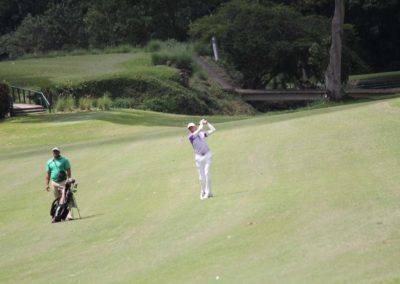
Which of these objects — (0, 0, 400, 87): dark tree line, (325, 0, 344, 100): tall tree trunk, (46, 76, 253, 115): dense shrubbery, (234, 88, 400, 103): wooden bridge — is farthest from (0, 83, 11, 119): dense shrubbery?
(0, 0, 400, 87): dark tree line

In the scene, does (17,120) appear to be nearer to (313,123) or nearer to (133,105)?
(133,105)

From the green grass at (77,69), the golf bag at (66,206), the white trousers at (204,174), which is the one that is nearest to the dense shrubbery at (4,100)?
the green grass at (77,69)

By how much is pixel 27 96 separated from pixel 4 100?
7.24 meters

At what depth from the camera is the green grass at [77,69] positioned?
56219 millimetres

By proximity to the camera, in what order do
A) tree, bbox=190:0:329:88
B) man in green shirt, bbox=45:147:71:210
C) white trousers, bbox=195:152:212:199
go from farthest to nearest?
tree, bbox=190:0:329:88, man in green shirt, bbox=45:147:71:210, white trousers, bbox=195:152:212:199

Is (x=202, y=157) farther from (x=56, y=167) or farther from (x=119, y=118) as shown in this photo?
(x=119, y=118)

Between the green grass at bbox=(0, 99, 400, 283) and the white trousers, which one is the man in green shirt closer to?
the green grass at bbox=(0, 99, 400, 283)

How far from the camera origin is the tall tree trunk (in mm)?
48438

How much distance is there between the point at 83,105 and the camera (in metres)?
51.1

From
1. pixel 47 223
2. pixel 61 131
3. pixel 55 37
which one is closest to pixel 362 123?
pixel 47 223

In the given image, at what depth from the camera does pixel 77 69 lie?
6203 centimetres

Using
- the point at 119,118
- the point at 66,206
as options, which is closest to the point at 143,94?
the point at 119,118

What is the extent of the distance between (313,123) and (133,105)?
2455cm

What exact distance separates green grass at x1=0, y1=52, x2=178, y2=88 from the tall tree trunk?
11287 millimetres
